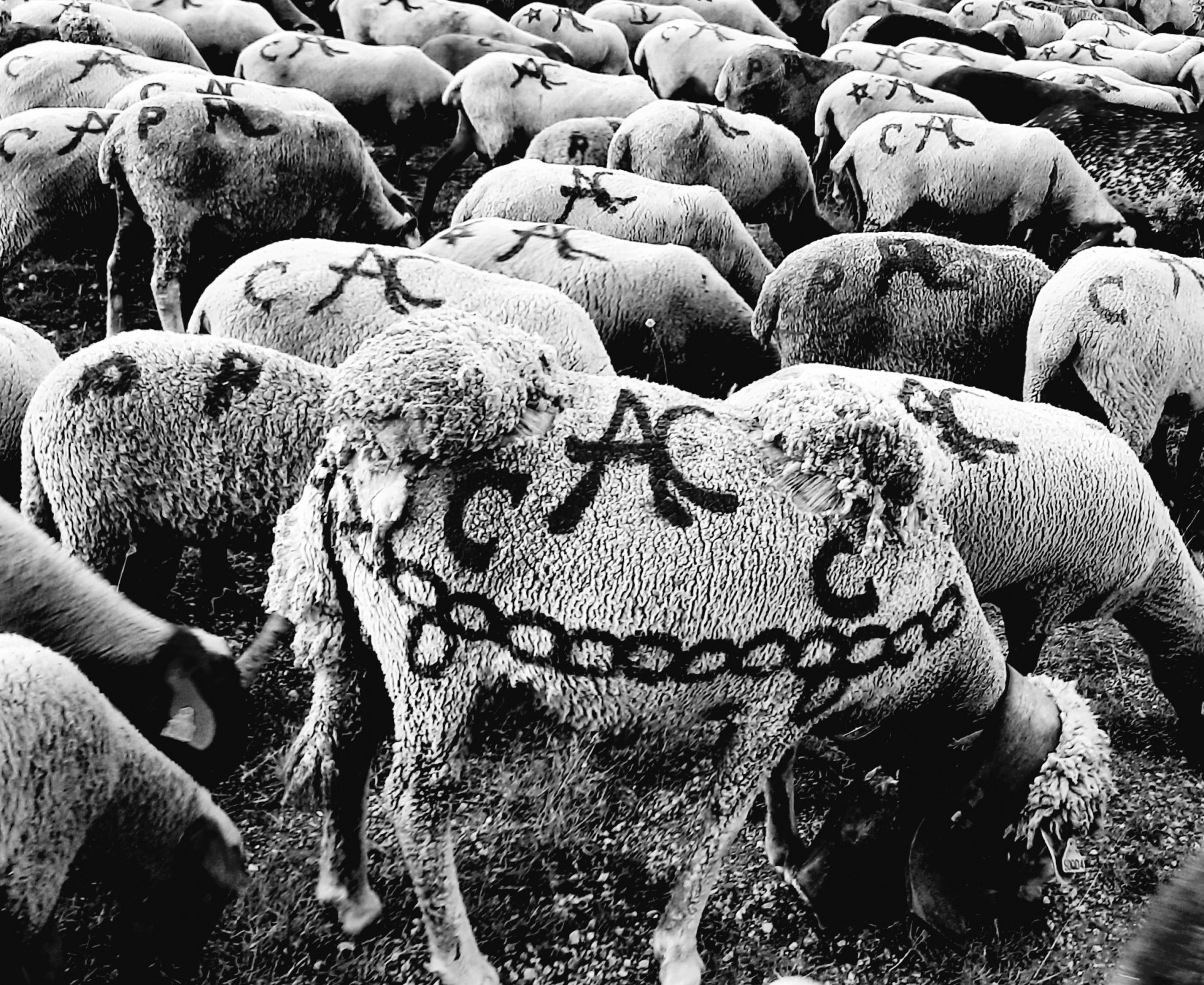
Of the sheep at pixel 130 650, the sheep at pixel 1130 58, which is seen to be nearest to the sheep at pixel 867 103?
the sheep at pixel 1130 58

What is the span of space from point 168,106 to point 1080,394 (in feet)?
14.7

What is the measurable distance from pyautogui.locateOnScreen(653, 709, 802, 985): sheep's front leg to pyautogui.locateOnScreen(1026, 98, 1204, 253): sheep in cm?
616

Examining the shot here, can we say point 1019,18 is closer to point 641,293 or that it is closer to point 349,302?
point 641,293

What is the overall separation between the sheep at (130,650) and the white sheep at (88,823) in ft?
0.41

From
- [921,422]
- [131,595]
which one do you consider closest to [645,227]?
[921,422]

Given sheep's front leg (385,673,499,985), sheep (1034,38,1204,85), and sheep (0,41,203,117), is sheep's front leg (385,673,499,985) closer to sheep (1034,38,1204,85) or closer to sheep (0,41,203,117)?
sheep (0,41,203,117)

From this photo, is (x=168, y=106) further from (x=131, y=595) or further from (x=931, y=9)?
(x=931, y=9)

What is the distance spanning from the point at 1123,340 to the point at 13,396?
13.2 feet

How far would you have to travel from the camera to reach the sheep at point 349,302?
3.81 metres

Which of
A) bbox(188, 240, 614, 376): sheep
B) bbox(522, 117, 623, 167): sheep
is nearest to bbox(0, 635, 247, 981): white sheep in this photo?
bbox(188, 240, 614, 376): sheep

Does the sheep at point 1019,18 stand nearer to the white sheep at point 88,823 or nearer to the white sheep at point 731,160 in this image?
the white sheep at point 731,160

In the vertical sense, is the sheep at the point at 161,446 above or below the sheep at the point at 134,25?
below

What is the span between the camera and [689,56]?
9.13 m

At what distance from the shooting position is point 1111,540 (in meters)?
2.87
